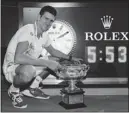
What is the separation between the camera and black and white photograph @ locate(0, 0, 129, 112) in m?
1.50

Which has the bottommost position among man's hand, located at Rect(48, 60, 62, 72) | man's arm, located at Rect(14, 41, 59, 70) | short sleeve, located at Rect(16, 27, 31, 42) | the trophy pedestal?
→ the trophy pedestal

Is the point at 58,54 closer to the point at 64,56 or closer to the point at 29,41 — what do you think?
the point at 64,56

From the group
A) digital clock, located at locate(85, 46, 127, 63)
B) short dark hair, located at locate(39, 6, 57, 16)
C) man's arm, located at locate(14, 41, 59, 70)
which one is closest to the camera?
man's arm, located at locate(14, 41, 59, 70)

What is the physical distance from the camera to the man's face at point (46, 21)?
150 centimetres

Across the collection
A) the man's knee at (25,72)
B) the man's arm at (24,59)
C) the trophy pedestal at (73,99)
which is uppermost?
the man's arm at (24,59)

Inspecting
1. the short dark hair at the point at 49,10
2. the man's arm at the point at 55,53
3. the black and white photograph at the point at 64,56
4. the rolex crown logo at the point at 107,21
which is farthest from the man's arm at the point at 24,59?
the rolex crown logo at the point at 107,21

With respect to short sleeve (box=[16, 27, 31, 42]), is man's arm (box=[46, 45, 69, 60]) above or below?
below

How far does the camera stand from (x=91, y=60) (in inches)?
67.2

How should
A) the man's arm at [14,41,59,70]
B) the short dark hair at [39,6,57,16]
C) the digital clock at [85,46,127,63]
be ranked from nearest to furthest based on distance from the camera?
the man's arm at [14,41,59,70] → the short dark hair at [39,6,57,16] → the digital clock at [85,46,127,63]

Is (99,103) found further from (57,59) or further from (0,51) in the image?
(0,51)

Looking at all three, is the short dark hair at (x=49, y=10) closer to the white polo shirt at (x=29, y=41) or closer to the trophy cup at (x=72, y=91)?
the white polo shirt at (x=29, y=41)

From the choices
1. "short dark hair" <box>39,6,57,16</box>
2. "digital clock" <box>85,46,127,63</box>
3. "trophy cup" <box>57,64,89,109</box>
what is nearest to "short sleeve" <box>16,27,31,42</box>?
"short dark hair" <box>39,6,57,16</box>

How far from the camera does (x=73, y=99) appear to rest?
4.90 ft

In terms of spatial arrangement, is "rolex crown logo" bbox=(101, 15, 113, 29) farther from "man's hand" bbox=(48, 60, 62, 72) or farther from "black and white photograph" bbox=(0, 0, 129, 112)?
"man's hand" bbox=(48, 60, 62, 72)
